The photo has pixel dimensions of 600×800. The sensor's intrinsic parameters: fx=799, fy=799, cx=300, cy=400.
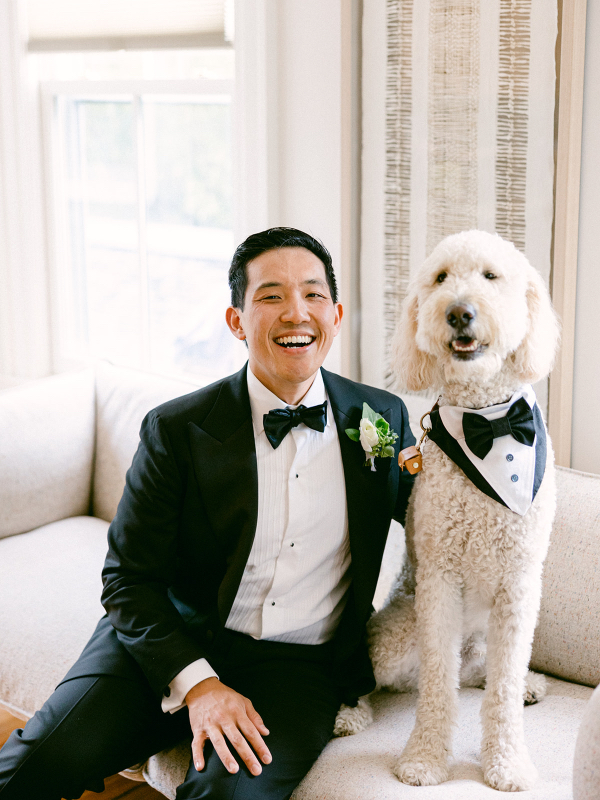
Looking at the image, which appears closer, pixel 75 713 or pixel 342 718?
pixel 75 713

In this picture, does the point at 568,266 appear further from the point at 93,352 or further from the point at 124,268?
the point at 93,352

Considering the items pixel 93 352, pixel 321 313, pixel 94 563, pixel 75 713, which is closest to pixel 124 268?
pixel 93 352

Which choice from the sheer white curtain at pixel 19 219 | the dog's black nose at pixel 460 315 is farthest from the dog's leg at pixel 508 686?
the sheer white curtain at pixel 19 219

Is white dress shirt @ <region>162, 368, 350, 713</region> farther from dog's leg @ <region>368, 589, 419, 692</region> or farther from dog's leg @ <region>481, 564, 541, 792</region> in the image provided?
dog's leg @ <region>481, 564, 541, 792</region>

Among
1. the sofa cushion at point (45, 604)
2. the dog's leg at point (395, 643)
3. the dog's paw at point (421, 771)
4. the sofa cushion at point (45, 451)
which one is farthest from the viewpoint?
the sofa cushion at point (45, 451)

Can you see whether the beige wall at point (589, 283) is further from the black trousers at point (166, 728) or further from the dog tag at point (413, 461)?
the black trousers at point (166, 728)

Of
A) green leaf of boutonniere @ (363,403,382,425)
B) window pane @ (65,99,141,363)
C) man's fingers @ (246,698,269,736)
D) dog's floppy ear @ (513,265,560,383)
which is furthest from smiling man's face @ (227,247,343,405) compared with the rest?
window pane @ (65,99,141,363)

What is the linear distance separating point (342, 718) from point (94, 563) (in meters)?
0.97

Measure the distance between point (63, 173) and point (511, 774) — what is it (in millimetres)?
2871

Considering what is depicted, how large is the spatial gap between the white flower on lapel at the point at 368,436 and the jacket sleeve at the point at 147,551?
14.7 inches

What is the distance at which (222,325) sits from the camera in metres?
3.06

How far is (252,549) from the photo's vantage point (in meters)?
1.59

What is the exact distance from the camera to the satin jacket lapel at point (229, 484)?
1.56 metres

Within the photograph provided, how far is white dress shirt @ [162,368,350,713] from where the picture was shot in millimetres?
1588
